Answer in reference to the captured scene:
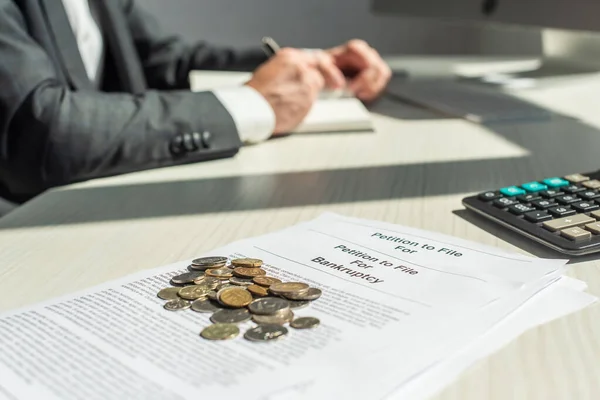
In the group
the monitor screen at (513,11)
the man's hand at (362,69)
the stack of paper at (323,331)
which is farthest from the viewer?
the man's hand at (362,69)

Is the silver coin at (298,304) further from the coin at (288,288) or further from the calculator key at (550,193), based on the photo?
the calculator key at (550,193)

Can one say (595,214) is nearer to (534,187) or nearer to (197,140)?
(534,187)

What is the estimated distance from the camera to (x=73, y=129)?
84 centimetres

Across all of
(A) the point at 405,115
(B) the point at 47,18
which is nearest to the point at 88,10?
(B) the point at 47,18

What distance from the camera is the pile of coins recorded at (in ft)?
1.35

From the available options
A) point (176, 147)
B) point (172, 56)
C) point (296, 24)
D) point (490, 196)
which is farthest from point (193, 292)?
point (296, 24)

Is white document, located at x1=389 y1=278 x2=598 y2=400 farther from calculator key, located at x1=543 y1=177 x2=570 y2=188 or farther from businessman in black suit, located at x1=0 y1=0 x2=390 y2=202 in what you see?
businessman in black suit, located at x1=0 y1=0 x2=390 y2=202

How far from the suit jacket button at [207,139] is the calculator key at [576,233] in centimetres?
45

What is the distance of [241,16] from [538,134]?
1454 mm

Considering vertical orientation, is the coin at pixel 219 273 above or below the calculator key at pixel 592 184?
above

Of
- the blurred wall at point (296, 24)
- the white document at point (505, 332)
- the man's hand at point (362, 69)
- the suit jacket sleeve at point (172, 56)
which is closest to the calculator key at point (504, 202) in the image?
the white document at point (505, 332)

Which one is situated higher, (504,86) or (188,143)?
(188,143)

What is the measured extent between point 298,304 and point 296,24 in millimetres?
1925

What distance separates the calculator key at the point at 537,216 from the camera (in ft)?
1.87
